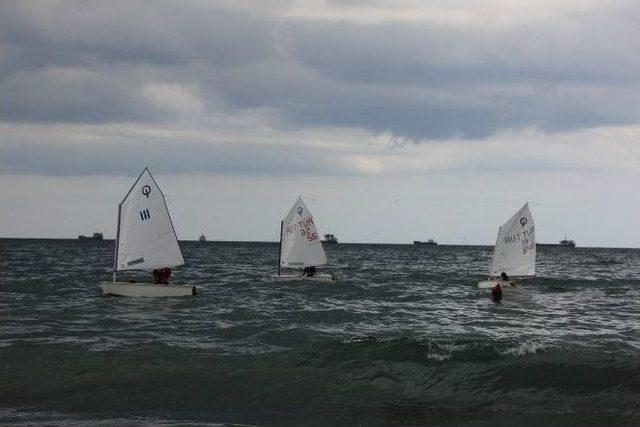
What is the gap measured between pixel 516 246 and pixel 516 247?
100 millimetres

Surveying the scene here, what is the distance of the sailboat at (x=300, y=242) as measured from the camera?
5172 centimetres

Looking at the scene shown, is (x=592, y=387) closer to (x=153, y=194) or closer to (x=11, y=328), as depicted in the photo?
(x=11, y=328)

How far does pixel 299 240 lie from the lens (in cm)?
5250

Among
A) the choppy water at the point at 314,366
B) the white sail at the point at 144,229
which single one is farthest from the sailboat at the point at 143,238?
the choppy water at the point at 314,366

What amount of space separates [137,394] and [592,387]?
37.0 ft

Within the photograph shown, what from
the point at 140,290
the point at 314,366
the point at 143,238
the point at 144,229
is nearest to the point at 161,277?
the point at 140,290

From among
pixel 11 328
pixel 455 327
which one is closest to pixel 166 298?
pixel 11 328

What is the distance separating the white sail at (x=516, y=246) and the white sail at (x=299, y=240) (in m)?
12.8

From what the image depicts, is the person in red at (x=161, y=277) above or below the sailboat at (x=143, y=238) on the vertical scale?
below

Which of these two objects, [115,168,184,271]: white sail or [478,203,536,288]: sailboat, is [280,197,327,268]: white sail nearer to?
[478,203,536,288]: sailboat


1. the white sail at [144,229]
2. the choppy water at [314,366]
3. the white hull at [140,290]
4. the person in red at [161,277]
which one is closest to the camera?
the choppy water at [314,366]

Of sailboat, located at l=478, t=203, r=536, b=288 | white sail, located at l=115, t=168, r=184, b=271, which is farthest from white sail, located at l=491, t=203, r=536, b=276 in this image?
white sail, located at l=115, t=168, r=184, b=271

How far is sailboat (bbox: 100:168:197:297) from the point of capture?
1467 inches

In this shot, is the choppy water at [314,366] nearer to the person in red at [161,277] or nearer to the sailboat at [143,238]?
the sailboat at [143,238]
